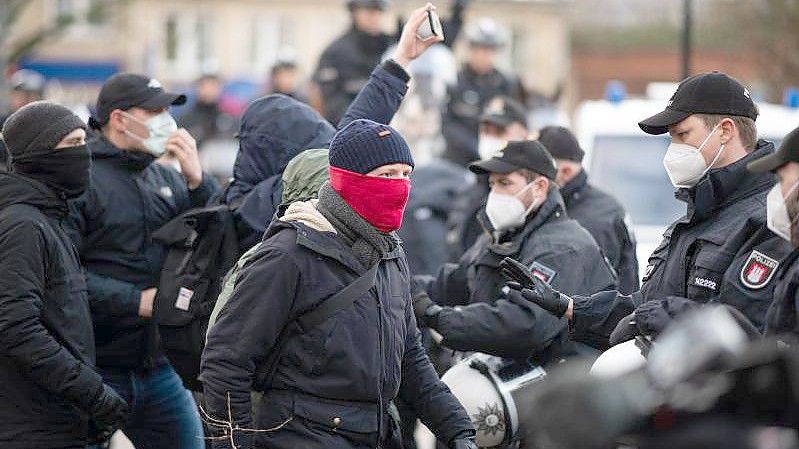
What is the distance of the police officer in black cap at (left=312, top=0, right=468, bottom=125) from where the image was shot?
40.8 ft

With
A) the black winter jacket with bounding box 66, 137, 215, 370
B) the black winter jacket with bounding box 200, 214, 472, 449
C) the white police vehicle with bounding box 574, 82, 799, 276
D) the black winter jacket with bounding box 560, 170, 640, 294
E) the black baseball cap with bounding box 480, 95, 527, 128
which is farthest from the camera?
the white police vehicle with bounding box 574, 82, 799, 276

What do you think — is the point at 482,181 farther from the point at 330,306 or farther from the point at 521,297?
the point at 330,306

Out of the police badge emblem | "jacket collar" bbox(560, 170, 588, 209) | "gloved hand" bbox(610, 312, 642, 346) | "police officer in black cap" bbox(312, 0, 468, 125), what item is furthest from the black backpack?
"police officer in black cap" bbox(312, 0, 468, 125)

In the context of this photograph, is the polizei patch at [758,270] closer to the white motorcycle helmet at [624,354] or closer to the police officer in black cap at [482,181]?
the white motorcycle helmet at [624,354]

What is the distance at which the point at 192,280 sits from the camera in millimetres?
6305

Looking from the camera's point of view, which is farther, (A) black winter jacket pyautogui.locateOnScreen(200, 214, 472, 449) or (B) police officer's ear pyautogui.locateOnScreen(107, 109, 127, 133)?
(B) police officer's ear pyautogui.locateOnScreen(107, 109, 127, 133)

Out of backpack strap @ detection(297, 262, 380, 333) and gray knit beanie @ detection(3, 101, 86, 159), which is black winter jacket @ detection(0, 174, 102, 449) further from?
backpack strap @ detection(297, 262, 380, 333)

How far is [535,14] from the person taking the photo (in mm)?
51125

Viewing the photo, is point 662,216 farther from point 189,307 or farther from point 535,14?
point 535,14

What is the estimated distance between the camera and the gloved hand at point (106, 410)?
19.3ft

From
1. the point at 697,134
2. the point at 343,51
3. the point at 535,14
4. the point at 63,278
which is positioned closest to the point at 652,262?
the point at 697,134

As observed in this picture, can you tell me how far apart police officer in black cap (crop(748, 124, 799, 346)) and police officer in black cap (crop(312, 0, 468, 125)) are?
808 cm

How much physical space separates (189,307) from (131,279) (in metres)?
0.57

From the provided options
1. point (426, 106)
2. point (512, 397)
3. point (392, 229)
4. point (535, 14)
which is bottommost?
point (535, 14)
